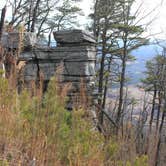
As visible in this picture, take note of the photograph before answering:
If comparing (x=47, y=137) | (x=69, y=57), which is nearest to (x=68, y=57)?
(x=69, y=57)

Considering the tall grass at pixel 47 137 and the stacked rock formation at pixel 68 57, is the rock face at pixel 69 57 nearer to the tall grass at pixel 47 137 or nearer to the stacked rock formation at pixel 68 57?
the stacked rock formation at pixel 68 57

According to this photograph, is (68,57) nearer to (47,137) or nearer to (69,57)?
(69,57)

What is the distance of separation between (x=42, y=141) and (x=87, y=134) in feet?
1.38

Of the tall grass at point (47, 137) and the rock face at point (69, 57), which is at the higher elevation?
the rock face at point (69, 57)

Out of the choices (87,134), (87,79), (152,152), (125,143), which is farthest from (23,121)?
(87,79)

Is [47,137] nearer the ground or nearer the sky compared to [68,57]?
nearer the ground

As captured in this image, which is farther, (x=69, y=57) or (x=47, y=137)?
(x=69, y=57)

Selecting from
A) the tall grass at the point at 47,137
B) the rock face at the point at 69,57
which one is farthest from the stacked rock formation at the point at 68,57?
the tall grass at the point at 47,137

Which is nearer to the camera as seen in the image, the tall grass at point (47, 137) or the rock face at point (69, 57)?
the tall grass at point (47, 137)

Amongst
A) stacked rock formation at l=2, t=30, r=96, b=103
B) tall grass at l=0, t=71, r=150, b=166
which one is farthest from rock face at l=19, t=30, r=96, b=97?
tall grass at l=0, t=71, r=150, b=166

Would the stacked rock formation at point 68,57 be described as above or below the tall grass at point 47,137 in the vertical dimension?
above

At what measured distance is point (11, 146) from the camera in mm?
2934

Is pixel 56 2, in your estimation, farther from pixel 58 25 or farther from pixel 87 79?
pixel 87 79

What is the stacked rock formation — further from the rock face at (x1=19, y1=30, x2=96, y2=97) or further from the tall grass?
the tall grass
